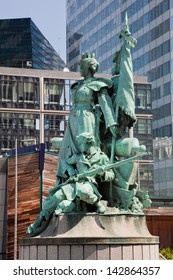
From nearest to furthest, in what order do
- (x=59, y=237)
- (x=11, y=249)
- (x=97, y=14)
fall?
(x=59, y=237)
(x=11, y=249)
(x=97, y=14)

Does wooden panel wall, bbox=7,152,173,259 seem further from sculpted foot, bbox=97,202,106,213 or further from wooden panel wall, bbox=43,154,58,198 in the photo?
sculpted foot, bbox=97,202,106,213

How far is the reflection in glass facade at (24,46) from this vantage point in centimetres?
10769

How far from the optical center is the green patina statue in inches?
762

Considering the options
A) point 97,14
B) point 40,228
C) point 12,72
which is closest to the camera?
point 40,228

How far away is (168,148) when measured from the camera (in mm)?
79188

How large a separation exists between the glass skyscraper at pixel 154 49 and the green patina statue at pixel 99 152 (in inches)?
2217

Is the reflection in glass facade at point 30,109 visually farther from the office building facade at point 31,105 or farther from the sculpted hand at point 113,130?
the sculpted hand at point 113,130

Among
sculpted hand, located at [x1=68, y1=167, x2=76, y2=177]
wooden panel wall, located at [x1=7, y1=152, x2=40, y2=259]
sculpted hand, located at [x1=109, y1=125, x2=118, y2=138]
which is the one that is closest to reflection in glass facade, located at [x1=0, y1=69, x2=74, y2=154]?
wooden panel wall, located at [x1=7, y1=152, x2=40, y2=259]

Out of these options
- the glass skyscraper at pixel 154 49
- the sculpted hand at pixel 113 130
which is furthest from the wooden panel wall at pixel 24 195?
the glass skyscraper at pixel 154 49

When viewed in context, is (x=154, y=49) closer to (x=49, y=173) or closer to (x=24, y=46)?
A: (x=24, y=46)

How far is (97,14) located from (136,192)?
79.8 m

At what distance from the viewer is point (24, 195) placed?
152 ft
